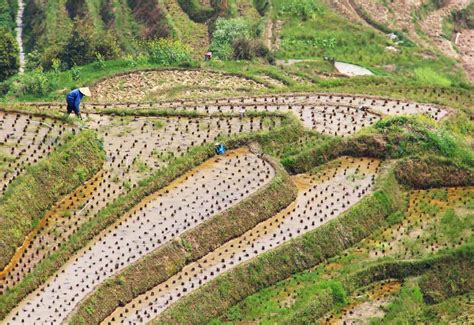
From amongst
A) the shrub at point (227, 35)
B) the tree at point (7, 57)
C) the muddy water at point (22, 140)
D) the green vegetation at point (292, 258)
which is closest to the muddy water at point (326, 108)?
the green vegetation at point (292, 258)

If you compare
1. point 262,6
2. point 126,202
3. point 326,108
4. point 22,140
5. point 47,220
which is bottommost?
point 262,6

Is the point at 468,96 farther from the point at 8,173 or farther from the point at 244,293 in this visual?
the point at 8,173

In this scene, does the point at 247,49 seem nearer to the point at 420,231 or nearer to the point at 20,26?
the point at 420,231

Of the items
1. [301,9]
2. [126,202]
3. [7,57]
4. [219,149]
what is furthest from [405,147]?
[301,9]

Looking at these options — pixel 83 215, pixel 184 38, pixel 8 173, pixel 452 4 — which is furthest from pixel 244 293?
pixel 452 4

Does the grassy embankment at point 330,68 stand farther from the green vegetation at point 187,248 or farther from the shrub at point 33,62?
the green vegetation at point 187,248

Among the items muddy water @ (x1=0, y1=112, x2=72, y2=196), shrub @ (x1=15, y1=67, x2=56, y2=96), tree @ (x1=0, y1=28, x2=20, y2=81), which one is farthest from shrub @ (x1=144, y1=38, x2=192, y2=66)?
muddy water @ (x1=0, y1=112, x2=72, y2=196)

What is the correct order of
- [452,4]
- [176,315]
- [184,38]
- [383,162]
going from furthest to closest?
[452,4], [184,38], [383,162], [176,315]
